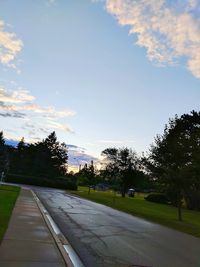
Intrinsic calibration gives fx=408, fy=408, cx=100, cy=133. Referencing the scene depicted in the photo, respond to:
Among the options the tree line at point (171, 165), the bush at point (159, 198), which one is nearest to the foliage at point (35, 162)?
the tree line at point (171, 165)

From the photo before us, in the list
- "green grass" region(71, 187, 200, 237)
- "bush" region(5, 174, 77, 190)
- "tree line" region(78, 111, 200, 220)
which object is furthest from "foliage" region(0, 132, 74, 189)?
"green grass" region(71, 187, 200, 237)

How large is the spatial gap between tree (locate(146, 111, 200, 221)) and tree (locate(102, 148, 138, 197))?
61.3 ft

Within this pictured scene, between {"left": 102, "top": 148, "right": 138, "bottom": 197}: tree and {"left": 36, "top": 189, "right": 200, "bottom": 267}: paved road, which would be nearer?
{"left": 36, "top": 189, "right": 200, "bottom": 267}: paved road

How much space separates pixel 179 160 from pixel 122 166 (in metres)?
55.9

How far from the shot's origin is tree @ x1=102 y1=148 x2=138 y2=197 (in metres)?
76.2

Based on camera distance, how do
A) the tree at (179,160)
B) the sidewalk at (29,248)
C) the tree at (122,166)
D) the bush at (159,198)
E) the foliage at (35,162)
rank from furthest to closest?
the foliage at (35,162)
the tree at (122,166)
the bush at (159,198)
the tree at (179,160)
the sidewalk at (29,248)

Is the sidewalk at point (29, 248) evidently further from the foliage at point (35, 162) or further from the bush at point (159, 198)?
the foliage at point (35, 162)

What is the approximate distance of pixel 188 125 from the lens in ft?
197

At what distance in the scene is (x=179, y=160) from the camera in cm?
2922

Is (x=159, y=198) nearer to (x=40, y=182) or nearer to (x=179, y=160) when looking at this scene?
(x=40, y=182)

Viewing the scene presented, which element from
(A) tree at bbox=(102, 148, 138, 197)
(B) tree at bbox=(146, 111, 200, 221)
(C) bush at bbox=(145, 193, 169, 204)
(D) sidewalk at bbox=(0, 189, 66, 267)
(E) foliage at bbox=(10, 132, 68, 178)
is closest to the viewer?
(D) sidewalk at bbox=(0, 189, 66, 267)

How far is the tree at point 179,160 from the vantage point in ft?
90.6

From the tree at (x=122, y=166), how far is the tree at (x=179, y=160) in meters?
18.7

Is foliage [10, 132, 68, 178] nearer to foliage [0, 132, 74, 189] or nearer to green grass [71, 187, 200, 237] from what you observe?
foliage [0, 132, 74, 189]
